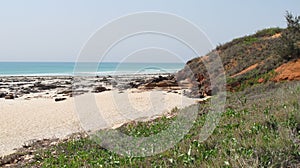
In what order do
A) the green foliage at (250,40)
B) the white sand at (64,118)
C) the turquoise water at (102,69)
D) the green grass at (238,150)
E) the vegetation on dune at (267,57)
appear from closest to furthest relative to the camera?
the green grass at (238,150)
the turquoise water at (102,69)
the white sand at (64,118)
the vegetation on dune at (267,57)
the green foliage at (250,40)

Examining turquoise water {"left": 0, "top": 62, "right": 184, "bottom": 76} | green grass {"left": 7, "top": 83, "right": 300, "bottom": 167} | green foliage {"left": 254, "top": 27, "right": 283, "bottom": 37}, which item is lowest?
green grass {"left": 7, "top": 83, "right": 300, "bottom": 167}

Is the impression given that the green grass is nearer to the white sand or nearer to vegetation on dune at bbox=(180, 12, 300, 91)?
the white sand

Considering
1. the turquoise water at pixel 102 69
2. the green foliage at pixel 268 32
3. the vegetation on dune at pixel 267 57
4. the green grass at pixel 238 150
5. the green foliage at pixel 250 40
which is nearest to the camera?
the green grass at pixel 238 150

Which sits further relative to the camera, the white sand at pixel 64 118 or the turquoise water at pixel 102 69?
the white sand at pixel 64 118

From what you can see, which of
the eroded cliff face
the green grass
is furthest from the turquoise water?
the green grass

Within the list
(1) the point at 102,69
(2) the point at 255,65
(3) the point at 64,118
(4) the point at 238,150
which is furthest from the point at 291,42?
(1) the point at 102,69

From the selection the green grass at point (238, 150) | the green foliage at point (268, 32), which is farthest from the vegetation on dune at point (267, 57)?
the green grass at point (238, 150)

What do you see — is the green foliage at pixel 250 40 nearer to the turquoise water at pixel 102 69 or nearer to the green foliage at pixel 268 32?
the green foliage at pixel 268 32

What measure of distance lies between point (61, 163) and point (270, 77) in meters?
12.1

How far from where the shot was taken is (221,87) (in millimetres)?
19000

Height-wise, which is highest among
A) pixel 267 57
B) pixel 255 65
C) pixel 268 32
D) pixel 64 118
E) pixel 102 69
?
pixel 268 32

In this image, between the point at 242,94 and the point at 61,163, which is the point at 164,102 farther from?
the point at 61,163

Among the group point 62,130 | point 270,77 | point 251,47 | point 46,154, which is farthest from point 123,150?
point 251,47

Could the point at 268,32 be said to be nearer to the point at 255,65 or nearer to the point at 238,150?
the point at 255,65
